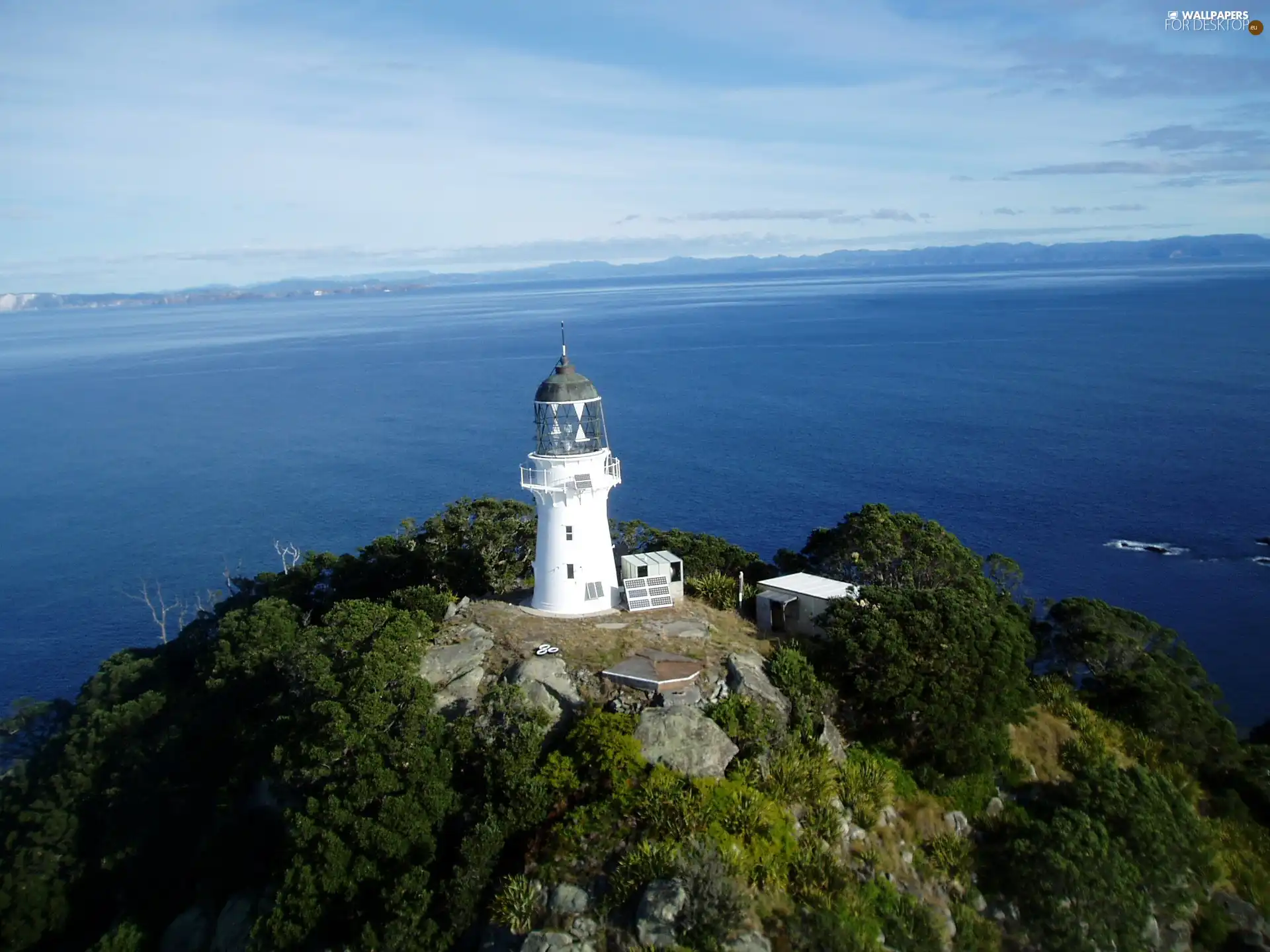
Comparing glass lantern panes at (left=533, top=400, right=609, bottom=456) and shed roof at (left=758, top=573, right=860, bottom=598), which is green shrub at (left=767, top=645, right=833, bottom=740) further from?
glass lantern panes at (left=533, top=400, right=609, bottom=456)

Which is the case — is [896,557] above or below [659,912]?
above

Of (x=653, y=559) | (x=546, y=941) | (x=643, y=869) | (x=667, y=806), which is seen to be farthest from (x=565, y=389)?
(x=546, y=941)

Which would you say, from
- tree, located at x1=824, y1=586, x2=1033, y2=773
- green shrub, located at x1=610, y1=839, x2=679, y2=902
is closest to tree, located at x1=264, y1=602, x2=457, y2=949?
green shrub, located at x1=610, y1=839, x2=679, y2=902

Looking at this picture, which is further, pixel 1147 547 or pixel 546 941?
pixel 1147 547

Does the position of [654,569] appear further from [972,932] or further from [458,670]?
[972,932]

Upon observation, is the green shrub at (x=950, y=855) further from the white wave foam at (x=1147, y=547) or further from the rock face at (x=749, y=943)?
the white wave foam at (x=1147, y=547)

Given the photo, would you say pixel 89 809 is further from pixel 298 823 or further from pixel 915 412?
pixel 915 412
